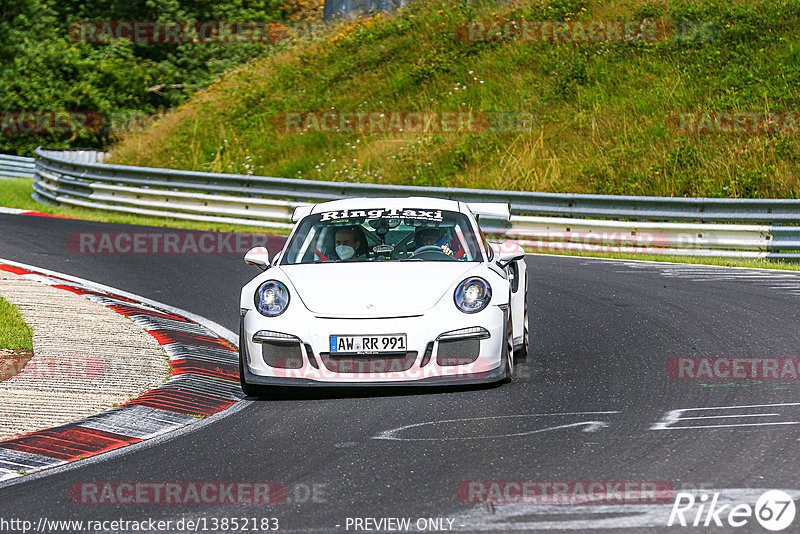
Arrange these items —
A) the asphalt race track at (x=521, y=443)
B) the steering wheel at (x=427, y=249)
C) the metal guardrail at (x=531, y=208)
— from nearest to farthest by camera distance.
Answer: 1. the asphalt race track at (x=521, y=443)
2. the steering wheel at (x=427, y=249)
3. the metal guardrail at (x=531, y=208)

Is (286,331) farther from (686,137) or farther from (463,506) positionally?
(686,137)

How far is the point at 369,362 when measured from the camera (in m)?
7.04

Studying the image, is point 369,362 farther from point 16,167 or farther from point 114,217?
point 16,167

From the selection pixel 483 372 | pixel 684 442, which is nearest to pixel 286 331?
pixel 483 372

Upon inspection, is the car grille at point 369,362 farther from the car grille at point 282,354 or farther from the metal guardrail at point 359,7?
the metal guardrail at point 359,7

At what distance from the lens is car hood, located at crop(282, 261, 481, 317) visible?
23.5ft

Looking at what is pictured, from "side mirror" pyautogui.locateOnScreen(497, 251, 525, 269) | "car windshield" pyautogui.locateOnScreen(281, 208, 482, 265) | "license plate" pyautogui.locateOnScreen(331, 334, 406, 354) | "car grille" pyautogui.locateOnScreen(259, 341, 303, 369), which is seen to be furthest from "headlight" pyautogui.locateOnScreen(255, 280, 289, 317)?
"side mirror" pyautogui.locateOnScreen(497, 251, 525, 269)

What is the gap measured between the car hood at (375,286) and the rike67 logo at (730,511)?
2.77 metres

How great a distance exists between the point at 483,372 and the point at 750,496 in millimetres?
2631

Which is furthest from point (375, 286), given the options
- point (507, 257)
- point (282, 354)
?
point (507, 257)

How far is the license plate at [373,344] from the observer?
701 centimetres

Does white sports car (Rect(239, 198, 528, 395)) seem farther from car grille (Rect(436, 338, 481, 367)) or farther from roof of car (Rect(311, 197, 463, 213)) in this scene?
roof of car (Rect(311, 197, 463, 213))

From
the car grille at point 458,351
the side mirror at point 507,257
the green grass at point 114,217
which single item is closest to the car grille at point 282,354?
the car grille at point 458,351

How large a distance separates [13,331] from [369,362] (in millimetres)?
3694
